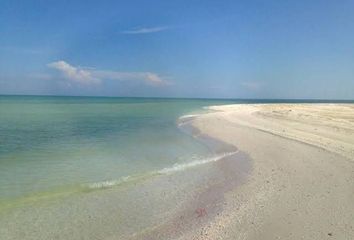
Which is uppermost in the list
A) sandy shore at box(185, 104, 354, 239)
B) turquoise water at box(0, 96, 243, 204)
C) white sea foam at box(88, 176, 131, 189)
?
sandy shore at box(185, 104, 354, 239)

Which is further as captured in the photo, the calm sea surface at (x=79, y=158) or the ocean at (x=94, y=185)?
the calm sea surface at (x=79, y=158)

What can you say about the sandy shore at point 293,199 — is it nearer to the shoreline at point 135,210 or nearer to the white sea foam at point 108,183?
the shoreline at point 135,210

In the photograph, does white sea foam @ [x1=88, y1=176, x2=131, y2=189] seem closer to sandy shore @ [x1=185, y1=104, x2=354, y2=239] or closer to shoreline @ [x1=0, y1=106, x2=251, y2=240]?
shoreline @ [x1=0, y1=106, x2=251, y2=240]

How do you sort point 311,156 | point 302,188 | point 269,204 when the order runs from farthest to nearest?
point 311,156, point 302,188, point 269,204

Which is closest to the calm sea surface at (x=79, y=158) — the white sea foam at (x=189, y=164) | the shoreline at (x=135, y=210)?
the white sea foam at (x=189, y=164)

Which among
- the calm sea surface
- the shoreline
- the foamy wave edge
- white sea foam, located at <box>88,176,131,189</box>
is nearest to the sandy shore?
the shoreline

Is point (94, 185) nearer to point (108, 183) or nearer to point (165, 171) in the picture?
point (108, 183)

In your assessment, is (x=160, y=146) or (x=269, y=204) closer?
(x=269, y=204)

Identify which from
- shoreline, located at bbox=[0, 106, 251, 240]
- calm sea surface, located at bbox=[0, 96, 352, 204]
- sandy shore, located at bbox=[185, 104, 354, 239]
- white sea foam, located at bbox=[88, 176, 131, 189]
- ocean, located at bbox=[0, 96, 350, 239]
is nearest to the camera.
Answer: sandy shore, located at bbox=[185, 104, 354, 239]

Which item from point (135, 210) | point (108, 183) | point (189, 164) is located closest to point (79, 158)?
point (108, 183)

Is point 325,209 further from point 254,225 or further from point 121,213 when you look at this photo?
point 121,213

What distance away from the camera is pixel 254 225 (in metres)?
7.49

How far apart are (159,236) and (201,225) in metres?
1.10

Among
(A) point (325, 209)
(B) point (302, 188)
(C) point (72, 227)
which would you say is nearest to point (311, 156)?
(B) point (302, 188)
